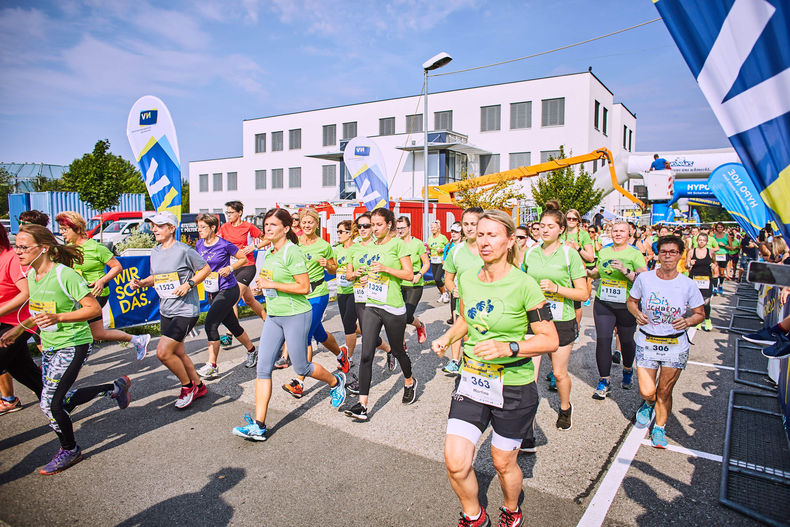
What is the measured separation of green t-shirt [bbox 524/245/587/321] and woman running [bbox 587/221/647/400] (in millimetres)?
1078

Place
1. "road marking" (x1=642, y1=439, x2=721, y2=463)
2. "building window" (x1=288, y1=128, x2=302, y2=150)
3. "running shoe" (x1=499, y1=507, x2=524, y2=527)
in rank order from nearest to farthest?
"running shoe" (x1=499, y1=507, x2=524, y2=527) < "road marking" (x1=642, y1=439, x2=721, y2=463) < "building window" (x1=288, y1=128, x2=302, y2=150)

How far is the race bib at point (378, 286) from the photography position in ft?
15.8

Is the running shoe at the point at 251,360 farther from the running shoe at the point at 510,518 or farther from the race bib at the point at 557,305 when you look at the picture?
the running shoe at the point at 510,518

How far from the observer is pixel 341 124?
1882 inches

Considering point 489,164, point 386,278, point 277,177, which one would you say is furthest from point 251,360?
point 277,177

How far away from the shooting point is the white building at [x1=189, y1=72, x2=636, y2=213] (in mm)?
38719

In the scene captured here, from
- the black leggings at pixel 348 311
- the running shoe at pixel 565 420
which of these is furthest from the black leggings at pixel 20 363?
Result: the running shoe at pixel 565 420

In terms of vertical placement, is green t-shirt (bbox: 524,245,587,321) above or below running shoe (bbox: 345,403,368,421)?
above

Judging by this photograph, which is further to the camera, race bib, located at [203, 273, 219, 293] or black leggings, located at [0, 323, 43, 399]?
race bib, located at [203, 273, 219, 293]

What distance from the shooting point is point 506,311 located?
8.99ft

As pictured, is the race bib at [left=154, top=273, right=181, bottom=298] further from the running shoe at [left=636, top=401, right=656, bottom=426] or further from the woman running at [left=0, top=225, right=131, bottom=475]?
the running shoe at [left=636, top=401, right=656, bottom=426]

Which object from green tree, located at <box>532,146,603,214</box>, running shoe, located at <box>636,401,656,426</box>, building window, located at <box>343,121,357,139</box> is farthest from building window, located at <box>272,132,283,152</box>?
running shoe, located at <box>636,401,656,426</box>

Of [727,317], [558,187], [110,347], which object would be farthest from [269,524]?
[558,187]

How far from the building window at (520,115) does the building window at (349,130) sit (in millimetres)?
15636
